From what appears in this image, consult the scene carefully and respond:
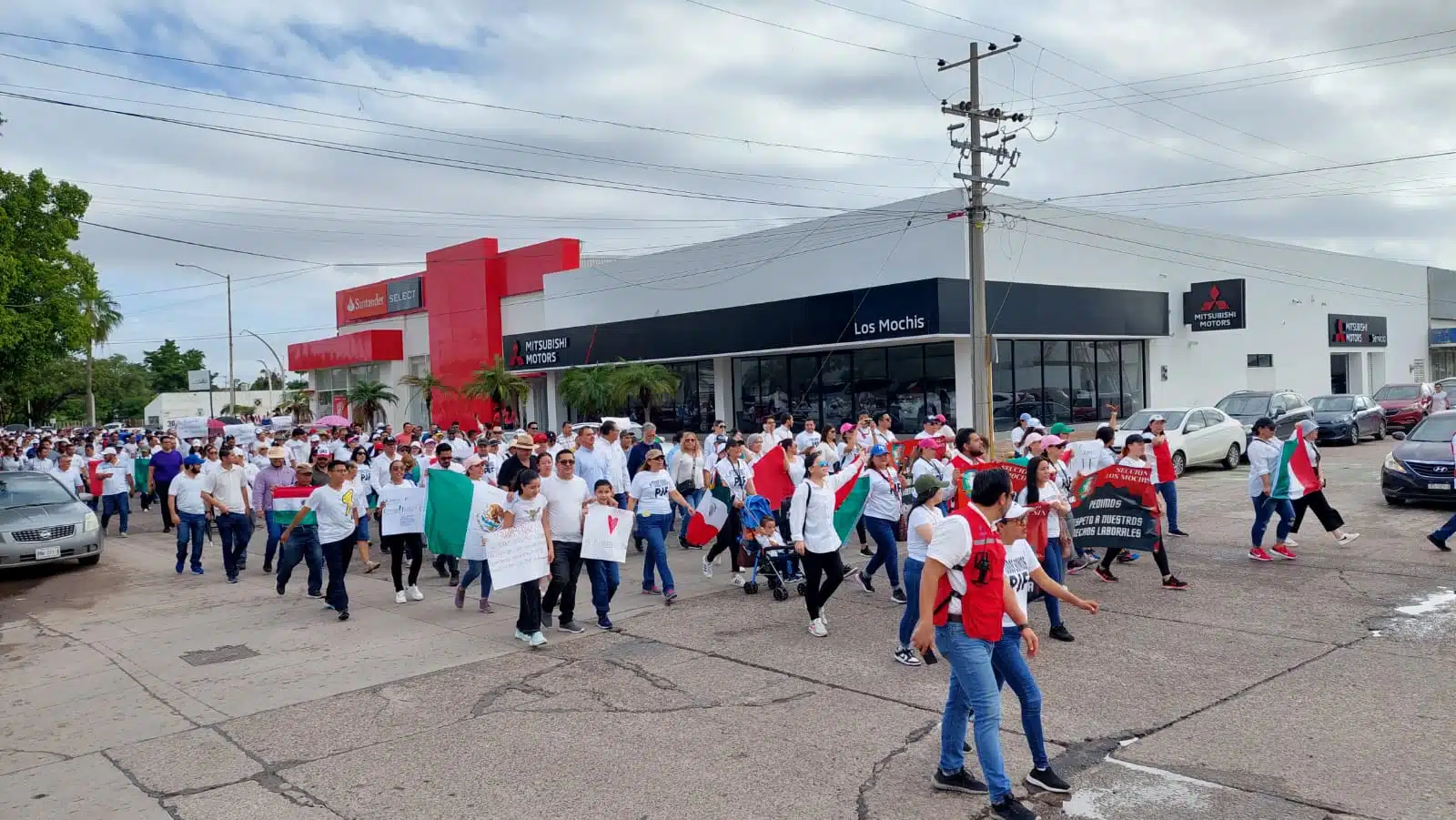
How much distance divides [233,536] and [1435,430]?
720 inches

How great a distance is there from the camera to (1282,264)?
37094mm

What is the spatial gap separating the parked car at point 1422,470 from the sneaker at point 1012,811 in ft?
42.9

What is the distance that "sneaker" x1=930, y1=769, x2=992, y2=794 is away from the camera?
5.14 meters

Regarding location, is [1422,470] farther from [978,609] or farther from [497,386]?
[497,386]

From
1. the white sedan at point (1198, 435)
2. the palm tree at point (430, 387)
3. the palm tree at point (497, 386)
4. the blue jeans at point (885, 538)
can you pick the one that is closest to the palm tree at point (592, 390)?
the palm tree at point (497, 386)

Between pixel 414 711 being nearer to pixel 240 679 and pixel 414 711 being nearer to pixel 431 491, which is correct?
pixel 240 679

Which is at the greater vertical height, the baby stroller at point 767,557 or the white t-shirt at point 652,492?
the white t-shirt at point 652,492

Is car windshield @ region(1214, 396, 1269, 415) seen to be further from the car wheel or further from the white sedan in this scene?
the car wheel

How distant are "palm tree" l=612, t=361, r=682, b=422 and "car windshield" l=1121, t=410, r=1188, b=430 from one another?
50.9 feet

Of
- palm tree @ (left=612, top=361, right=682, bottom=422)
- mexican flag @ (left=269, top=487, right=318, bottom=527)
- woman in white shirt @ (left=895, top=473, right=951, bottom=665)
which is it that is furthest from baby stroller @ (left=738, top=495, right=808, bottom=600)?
palm tree @ (left=612, top=361, right=682, bottom=422)

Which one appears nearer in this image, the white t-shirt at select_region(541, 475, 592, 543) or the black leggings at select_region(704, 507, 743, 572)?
the white t-shirt at select_region(541, 475, 592, 543)

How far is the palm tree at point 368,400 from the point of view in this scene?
1750 inches

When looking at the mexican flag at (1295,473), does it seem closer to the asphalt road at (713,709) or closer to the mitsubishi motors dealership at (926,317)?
the asphalt road at (713,709)

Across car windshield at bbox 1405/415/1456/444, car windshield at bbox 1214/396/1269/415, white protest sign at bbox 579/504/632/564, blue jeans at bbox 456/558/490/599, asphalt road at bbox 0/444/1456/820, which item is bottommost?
asphalt road at bbox 0/444/1456/820
